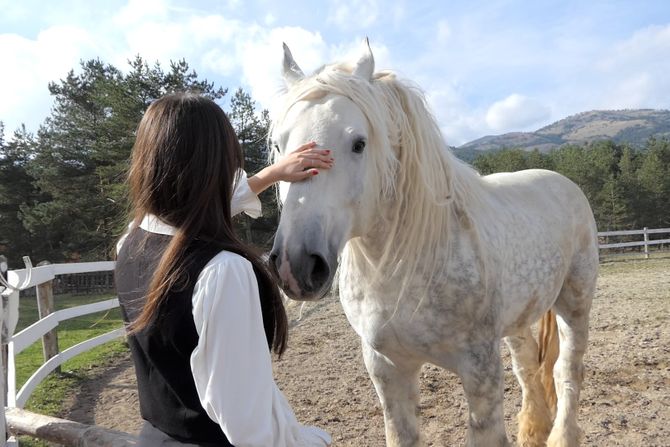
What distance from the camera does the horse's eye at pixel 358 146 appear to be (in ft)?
5.69

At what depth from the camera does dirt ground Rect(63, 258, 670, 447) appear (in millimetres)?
3381

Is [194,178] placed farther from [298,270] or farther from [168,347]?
[298,270]

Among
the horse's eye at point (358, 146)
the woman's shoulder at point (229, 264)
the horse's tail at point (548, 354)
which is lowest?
the horse's tail at point (548, 354)

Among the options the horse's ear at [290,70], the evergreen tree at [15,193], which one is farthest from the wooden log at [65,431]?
the evergreen tree at [15,193]

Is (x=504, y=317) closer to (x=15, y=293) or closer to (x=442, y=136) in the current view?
(x=442, y=136)

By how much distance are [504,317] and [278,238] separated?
49.4 inches

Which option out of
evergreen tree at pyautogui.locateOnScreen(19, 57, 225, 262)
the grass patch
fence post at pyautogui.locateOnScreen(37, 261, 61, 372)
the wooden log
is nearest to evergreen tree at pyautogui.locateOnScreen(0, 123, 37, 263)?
evergreen tree at pyautogui.locateOnScreen(19, 57, 225, 262)

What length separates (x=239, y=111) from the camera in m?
19.0

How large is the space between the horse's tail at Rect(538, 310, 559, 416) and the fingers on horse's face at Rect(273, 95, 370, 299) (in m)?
2.30

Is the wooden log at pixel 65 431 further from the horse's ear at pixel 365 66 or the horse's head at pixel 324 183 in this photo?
the horse's ear at pixel 365 66

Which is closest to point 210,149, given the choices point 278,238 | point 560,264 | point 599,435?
point 278,238

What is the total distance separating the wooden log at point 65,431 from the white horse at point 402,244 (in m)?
0.75

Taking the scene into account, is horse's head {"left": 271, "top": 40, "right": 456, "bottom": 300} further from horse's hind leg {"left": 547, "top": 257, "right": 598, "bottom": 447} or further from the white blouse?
horse's hind leg {"left": 547, "top": 257, "right": 598, "bottom": 447}

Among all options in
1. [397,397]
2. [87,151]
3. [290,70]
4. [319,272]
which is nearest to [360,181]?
[319,272]
